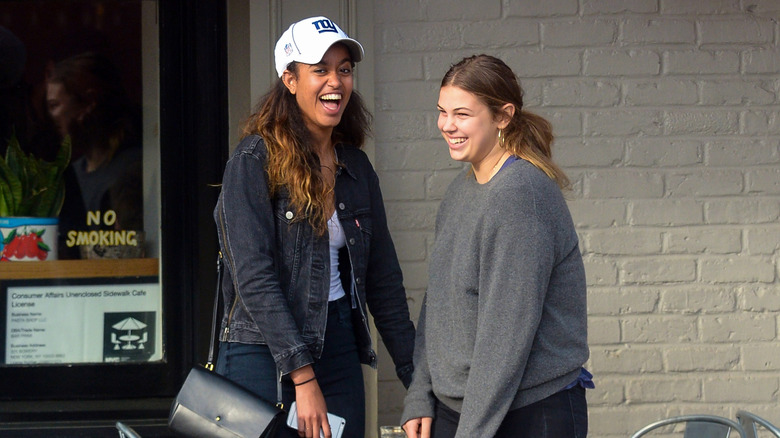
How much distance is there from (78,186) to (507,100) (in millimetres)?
2082

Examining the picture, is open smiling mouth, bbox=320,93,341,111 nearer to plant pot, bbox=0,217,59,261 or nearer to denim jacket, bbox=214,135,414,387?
denim jacket, bbox=214,135,414,387

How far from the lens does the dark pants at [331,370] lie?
2221mm

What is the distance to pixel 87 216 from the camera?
351 centimetres

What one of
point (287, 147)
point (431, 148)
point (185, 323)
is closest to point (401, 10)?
point (431, 148)

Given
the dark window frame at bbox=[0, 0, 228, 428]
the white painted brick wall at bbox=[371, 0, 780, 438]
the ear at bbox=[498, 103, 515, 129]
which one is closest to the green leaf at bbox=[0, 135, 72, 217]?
the dark window frame at bbox=[0, 0, 228, 428]

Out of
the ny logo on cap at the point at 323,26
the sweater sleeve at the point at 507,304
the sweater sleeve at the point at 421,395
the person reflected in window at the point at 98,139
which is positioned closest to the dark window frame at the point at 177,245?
the person reflected in window at the point at 98,139

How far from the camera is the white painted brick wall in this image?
316cm

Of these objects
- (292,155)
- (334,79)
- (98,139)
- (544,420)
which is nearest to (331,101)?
(334,79)

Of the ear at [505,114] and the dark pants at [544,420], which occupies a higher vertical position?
the ear at [505,114]

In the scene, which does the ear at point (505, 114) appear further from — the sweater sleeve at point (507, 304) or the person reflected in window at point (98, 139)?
the person reflected in window at point (98, 139)

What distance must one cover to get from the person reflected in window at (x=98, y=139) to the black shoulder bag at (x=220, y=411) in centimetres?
149

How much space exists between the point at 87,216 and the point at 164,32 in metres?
0.76

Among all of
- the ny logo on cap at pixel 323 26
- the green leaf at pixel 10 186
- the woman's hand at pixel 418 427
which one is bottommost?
the woman's hand at pixel 418 427

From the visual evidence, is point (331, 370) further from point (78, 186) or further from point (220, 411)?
point (78, 186)
